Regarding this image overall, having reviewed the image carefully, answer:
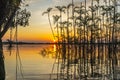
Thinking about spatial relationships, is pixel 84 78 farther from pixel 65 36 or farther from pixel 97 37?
pixel 65 36

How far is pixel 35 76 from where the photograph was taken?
20.7 metres

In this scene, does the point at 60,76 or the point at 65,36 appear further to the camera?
the point at 65,36

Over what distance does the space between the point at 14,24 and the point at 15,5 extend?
161 centimetres

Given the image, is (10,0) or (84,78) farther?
(84,78)

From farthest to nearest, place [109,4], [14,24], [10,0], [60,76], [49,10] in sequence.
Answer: [49,10] → [109,4] → [60,76] → [14,24] → [10,0]

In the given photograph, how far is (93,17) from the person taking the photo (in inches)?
1088

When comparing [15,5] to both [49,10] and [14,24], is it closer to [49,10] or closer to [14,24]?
[14,24]

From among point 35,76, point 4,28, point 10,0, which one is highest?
point 10,0

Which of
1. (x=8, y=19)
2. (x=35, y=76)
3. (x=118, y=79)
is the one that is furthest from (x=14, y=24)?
(x=118, y=79)

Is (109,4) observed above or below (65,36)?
above

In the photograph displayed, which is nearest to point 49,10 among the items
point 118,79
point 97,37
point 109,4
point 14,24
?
point 97,37

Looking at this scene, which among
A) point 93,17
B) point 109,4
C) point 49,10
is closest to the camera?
point 109,4

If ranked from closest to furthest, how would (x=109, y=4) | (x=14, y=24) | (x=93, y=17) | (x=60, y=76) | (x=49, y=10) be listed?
1. (x=14, y=24)
2. (x=60, y=76)
3. (x=109, y=4)
4. (x=93, y=17)
5. (x=49, y=10)

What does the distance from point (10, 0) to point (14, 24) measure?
75.6 inches
